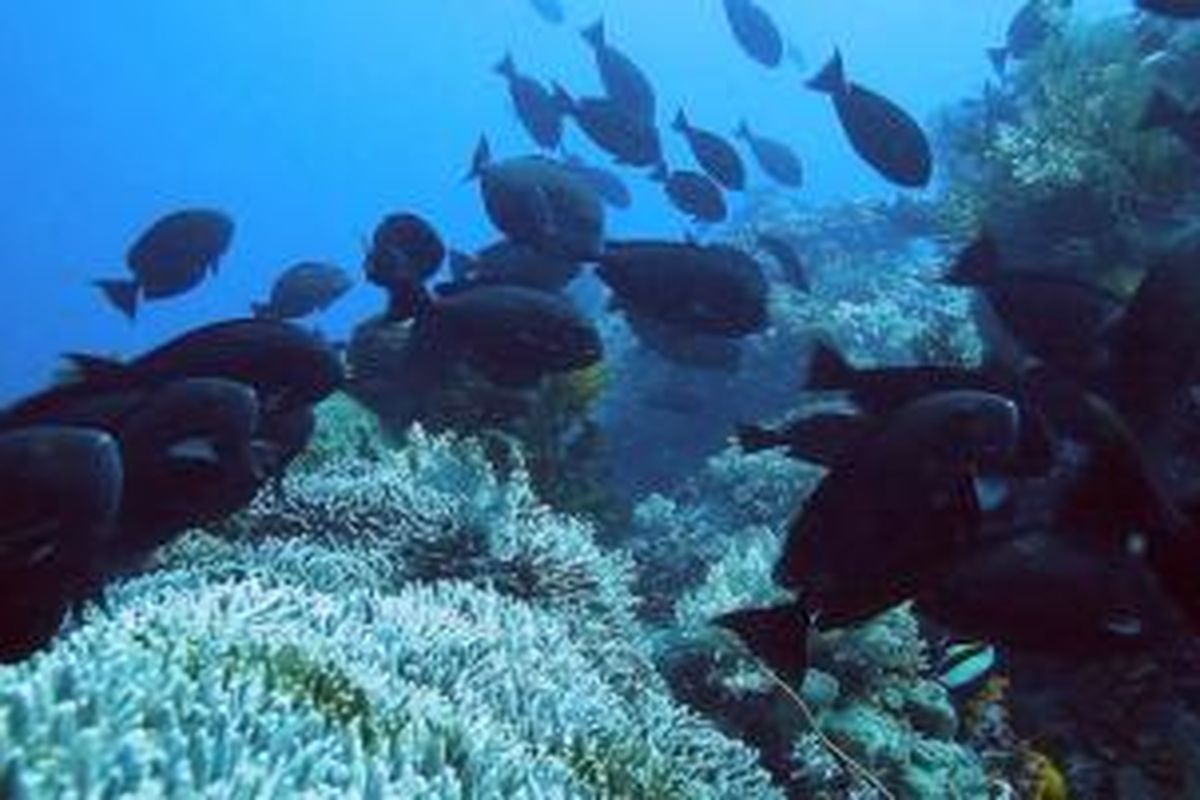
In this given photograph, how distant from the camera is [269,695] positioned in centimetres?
410

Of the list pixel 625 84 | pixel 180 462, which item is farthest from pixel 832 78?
pixel 180 462

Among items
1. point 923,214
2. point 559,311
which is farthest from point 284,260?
point 559,311

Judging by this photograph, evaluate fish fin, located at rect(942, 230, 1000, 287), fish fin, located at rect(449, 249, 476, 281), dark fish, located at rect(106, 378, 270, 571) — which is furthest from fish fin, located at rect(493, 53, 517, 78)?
dark fish, located at rect(106, 378, 270, 571)

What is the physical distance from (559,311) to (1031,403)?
8.54ft

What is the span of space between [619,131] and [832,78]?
2.57 metres

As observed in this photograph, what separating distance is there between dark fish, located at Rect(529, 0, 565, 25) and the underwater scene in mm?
6780

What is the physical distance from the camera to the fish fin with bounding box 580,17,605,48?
11.9 meters

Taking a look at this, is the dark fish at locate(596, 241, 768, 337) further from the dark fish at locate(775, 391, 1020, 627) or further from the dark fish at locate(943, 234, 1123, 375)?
the dark fish at locate(775, 391, 1020, 627)

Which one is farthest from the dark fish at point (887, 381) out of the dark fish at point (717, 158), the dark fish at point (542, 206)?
the dark fish at point (717, 158)

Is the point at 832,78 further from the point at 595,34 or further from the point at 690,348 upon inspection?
the point at 595,34

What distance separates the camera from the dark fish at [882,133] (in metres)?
7.81

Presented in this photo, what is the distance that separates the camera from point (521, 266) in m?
7.99

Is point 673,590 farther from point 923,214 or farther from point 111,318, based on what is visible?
point 111,318

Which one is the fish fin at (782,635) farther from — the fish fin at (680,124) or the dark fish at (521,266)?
the fish fin at (680,124)
